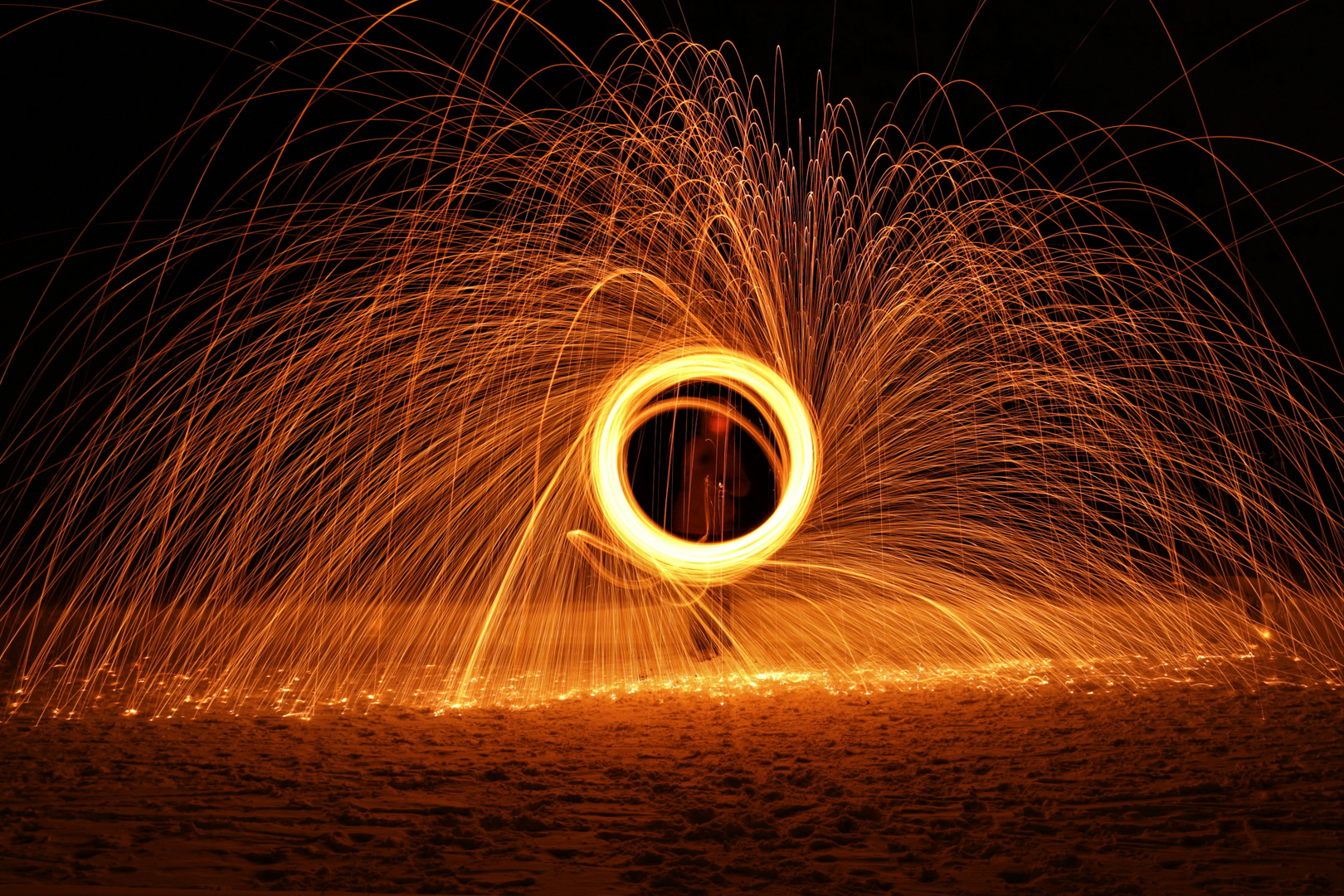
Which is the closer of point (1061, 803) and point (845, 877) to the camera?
point (845, 877)

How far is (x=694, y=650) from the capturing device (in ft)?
24.6

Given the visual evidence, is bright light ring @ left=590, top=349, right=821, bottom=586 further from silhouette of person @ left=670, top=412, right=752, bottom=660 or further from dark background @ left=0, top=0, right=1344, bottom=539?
dark background @ left=0, top=0, right=1344, bottom=539

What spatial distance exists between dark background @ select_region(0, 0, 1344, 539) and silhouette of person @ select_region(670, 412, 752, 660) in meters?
4.43

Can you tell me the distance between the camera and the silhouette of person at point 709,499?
24.3ft

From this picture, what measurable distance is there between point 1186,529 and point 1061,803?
12.0 metres

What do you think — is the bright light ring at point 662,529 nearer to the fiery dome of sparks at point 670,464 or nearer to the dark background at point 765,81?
the fiery dome of sparks at point 670,464

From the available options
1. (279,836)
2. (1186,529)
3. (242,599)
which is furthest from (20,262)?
(1186,529)

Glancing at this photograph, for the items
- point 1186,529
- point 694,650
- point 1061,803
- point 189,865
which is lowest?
point 189,865

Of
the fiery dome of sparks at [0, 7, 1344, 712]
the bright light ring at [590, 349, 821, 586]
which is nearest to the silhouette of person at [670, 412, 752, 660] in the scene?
the fiery dome of sparks at [0, 7, 1344, 712]

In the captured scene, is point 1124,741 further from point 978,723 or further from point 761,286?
point 761,286

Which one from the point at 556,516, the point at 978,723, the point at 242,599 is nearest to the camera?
the point at 978,723

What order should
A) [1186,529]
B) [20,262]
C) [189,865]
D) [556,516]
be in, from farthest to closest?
[20,262]
[1186,529]
[556,516]
[189,865]

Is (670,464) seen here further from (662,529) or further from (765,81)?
(765,81)

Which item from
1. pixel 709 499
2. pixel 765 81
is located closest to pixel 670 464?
pixel 709 499
